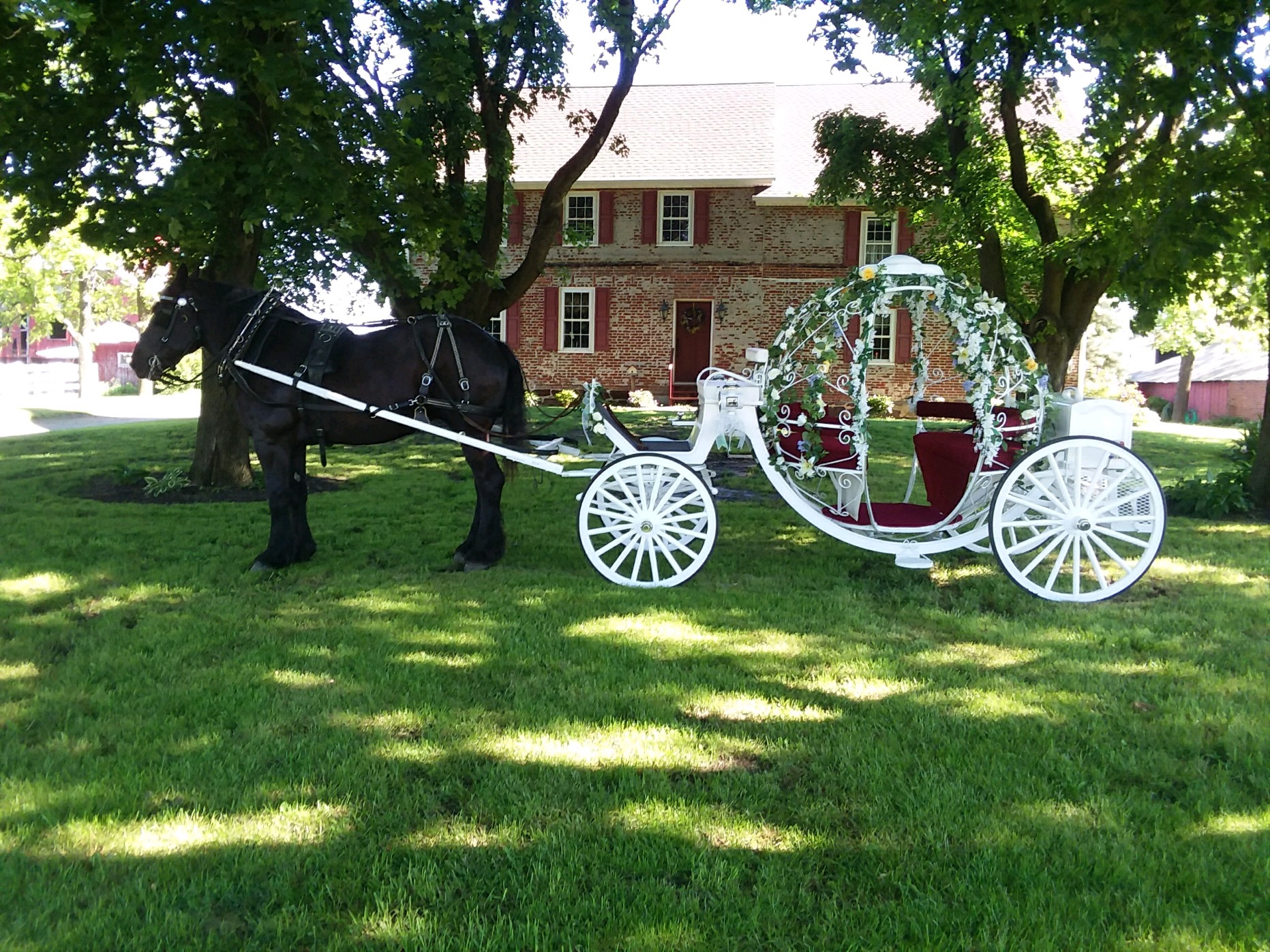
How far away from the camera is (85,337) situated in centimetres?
3434

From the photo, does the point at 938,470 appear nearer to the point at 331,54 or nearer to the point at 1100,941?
the point at 1100,941

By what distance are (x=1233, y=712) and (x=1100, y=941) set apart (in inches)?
82.9

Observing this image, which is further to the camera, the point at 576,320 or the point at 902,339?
the point at 576,320

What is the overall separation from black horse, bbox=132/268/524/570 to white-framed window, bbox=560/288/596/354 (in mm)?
17980

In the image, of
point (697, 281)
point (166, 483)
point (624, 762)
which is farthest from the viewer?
point (697, 281)

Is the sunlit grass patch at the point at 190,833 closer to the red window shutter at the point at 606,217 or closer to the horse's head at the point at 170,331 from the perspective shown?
the horse's head at the point at 170,331

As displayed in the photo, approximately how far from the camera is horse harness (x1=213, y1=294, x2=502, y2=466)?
6.70 metres

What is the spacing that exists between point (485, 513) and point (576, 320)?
18306 millimetres

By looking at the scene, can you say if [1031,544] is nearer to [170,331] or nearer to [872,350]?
[872,350]

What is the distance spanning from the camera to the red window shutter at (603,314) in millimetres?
24734

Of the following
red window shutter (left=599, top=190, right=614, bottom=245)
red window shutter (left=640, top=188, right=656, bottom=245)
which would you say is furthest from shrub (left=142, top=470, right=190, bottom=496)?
red window shutter (left=640, top=188, right=656, bottom=245)

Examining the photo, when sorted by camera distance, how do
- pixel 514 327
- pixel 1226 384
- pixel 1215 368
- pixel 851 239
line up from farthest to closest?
pixel 1215 368, pixel 1226 384, pixel 514 327, pixel 851 239

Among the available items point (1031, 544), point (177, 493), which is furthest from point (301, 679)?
point (177, 493)

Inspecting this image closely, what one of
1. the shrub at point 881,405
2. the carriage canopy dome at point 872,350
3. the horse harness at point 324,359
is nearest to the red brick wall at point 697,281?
the shrub at point 881,405
